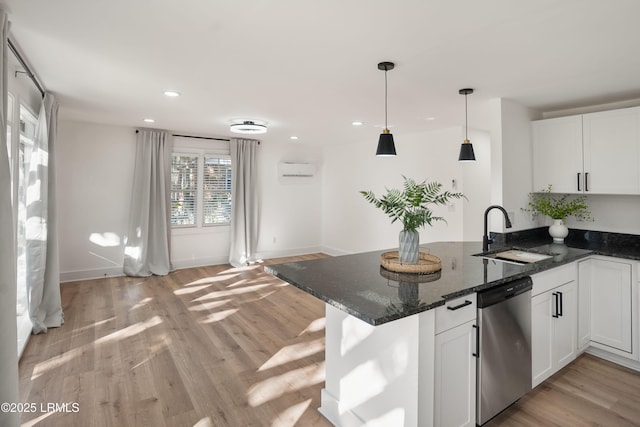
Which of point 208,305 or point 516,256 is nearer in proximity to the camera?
point 516,256

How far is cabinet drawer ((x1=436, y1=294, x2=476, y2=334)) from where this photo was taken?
1712mm

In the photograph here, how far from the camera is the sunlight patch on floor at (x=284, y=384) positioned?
2.39 m

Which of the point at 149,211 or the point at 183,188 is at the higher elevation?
the point at 183,188

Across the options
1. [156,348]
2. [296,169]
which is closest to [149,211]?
[296,169]

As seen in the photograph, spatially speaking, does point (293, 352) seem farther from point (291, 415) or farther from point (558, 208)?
point (558, 208)

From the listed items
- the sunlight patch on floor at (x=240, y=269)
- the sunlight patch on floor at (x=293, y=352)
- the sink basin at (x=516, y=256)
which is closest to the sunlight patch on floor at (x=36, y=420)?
the sunlight patch on floor at (x=293, y=352)

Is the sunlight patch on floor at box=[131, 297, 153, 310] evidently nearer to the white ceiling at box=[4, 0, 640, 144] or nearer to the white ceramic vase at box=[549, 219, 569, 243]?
the white ceiling at box=[4, 0, 640, 144]

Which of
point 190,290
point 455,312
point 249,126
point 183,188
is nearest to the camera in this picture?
point 455,312

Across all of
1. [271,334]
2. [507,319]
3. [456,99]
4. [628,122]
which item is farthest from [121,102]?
A: [628,122]

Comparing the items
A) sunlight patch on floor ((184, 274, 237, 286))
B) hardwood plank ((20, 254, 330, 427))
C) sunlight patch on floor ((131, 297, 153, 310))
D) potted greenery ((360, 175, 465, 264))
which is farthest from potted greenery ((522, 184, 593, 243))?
sunlight patch on floor ((131, 297, 153, 310))

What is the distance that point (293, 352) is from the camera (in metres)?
3.06

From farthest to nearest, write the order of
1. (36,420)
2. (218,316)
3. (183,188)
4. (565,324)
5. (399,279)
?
(183,188), (218,316), (565,324), (36,420), (399,279)

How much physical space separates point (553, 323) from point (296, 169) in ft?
17.6

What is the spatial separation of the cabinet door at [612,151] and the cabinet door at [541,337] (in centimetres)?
149
